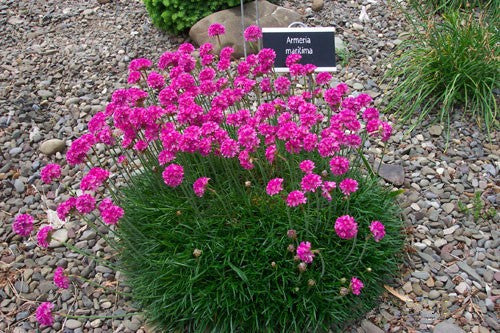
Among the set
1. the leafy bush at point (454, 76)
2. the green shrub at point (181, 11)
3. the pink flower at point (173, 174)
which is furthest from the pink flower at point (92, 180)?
the green shrub at point (181, 11)

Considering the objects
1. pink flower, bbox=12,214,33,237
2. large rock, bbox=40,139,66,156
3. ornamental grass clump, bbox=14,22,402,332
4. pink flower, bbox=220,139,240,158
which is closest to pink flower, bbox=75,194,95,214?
ornamental grass clump, bbox=14,22,402,332

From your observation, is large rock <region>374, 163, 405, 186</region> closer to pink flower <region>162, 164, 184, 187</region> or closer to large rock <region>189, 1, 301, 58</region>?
pink flower <region>162, 164, 184, 187</region>

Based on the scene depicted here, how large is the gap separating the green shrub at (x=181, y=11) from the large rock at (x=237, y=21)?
112 mm

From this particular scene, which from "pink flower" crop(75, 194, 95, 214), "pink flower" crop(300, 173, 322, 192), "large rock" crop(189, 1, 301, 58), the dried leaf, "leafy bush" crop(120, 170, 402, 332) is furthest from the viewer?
"large rock" crop(189, 1, 301, 58)

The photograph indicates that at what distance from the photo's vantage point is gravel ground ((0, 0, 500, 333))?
3.09m

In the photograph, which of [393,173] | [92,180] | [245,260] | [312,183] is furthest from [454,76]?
[92,180]

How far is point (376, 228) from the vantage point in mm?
2479

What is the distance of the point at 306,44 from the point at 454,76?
1.39m

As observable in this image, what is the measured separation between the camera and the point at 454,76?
4238 millimetres

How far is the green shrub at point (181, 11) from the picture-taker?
5.40 m

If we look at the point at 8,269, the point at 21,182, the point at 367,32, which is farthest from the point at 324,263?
the point at 367,32

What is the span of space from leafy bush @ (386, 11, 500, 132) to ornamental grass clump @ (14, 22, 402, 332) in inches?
56.1

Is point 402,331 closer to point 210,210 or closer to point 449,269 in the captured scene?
point 449,269

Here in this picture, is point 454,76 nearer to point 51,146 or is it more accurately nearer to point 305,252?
point 305,252
